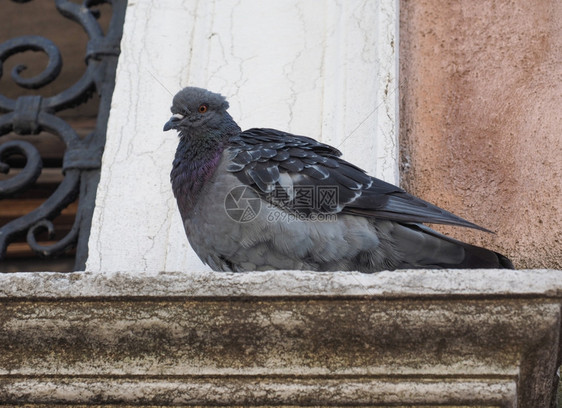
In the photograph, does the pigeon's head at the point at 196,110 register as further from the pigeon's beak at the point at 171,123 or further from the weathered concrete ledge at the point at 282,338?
the weathered concrete ledge at the point at 282,338

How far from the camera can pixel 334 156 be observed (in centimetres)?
296

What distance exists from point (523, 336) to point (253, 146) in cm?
122

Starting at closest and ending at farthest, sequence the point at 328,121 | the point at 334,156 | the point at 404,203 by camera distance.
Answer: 1. the point at 404,203
2. the point at 334,156
3. the point at 328,121

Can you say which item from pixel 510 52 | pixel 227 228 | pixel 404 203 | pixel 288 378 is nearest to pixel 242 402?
pixel 288 378

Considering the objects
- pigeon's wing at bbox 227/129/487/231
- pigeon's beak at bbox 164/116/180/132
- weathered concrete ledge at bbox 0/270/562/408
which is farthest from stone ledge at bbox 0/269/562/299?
pigeon's beak at bbox 164/116/180/132

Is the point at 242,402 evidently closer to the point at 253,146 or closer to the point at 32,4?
the point at 253,146

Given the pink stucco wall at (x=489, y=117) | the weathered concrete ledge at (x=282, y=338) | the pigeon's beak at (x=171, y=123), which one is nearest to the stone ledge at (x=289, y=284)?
the weathered concrete ledge at (x=282, y=338)

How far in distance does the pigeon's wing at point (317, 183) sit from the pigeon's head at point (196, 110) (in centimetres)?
25

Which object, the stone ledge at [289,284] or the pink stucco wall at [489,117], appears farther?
the pink stucco wall at [489,117]

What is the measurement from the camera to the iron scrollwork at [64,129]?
3391 millimetres

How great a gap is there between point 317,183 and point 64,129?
1.36m

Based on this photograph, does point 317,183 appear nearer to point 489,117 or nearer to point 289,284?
point 289,284

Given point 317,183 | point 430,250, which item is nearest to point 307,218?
point 317,183

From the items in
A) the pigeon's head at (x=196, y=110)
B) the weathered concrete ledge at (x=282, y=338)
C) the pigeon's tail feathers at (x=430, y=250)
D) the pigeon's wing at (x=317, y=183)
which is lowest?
the weathered concrete ledge at (x=282, y=338)
